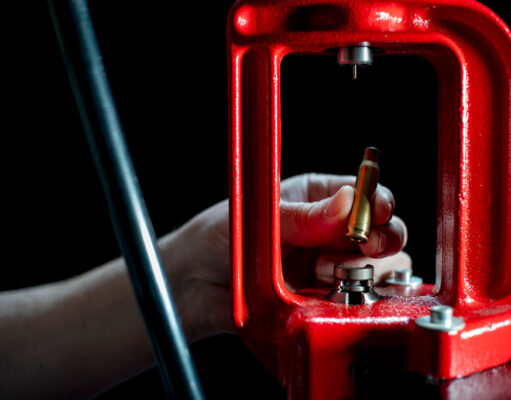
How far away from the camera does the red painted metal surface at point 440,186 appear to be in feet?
1.72

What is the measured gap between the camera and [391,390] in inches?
20.5

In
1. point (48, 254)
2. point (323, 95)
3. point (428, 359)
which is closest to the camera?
point (428, 359)

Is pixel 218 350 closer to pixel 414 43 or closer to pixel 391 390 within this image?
pixel 391 390

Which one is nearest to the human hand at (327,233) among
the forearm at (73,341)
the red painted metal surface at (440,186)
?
the red painted metal surface at (440,186)

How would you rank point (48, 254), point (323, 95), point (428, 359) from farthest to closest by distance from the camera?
point (48, 254)
point (323, 95)
point (428, 359)

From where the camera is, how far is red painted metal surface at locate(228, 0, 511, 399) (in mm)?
525

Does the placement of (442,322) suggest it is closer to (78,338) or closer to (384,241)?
(384,241)

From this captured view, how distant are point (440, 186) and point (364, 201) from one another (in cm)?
9

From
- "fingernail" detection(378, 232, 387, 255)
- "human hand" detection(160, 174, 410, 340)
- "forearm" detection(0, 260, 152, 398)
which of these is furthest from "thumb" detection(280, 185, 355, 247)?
"forearm" detection(0, 260, 152, 398)

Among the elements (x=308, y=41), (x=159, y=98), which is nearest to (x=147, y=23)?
(x=159, y=98)

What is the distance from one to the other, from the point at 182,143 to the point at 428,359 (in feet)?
2.88

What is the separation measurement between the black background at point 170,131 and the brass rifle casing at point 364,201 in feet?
1.45

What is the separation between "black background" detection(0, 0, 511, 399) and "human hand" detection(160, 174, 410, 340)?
0.67ft

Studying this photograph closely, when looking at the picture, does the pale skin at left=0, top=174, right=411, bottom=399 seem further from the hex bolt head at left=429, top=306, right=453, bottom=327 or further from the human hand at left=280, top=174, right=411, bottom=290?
the hex bolt head at left=429, top=306, right=453, bottom=327
